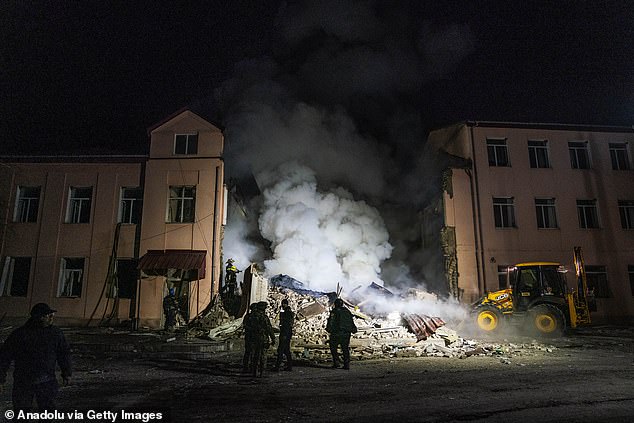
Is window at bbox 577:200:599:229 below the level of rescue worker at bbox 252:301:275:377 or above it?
above

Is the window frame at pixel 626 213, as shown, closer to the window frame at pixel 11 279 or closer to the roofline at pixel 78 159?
the roofline at pixel 78 159

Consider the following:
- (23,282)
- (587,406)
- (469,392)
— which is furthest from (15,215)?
(587,406)

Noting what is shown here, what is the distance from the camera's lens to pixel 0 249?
1881 centimetres

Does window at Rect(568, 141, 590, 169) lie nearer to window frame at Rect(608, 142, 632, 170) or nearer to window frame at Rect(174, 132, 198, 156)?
window frame at Rect(608, 142, 632, 170)

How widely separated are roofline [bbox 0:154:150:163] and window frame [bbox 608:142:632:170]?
23357 mm

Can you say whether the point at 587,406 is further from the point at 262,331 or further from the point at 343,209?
the point at 343,209

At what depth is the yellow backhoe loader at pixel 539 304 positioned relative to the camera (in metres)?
13.9

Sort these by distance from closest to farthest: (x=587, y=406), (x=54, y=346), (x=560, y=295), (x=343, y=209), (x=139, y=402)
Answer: (x=54, y=346) → (x=587, y=406) → (x=139, y=402) → (x=560, y=295) → (x=343, y=209)

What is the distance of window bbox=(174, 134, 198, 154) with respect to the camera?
754 inches

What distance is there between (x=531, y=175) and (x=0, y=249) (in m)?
25.4

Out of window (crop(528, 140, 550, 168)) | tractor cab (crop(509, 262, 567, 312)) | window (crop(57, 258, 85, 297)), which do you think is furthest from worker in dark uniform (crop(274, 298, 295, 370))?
window (crop(528, 140, 550, 168))

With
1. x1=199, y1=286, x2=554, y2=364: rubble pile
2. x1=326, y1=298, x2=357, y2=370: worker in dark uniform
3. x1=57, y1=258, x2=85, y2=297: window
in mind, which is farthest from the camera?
x1=57, y1=258, x2=85, y2=297: window

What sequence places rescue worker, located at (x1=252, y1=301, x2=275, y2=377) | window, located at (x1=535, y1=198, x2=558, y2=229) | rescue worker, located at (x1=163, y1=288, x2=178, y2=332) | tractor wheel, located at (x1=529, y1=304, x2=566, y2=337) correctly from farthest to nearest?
window, located at (x1=535, y1=198, x2=558, y2=229) < rescue worker, located at (x1=163, y1=288, x2=178, y2=332) < tractor wheel, located at (x1=529, y1=304, x2=566, y2=337) < rescue worker, located at (x1=252, y1=301, x2=275, y2=377)

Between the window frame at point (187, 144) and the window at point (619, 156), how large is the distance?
21.0m
